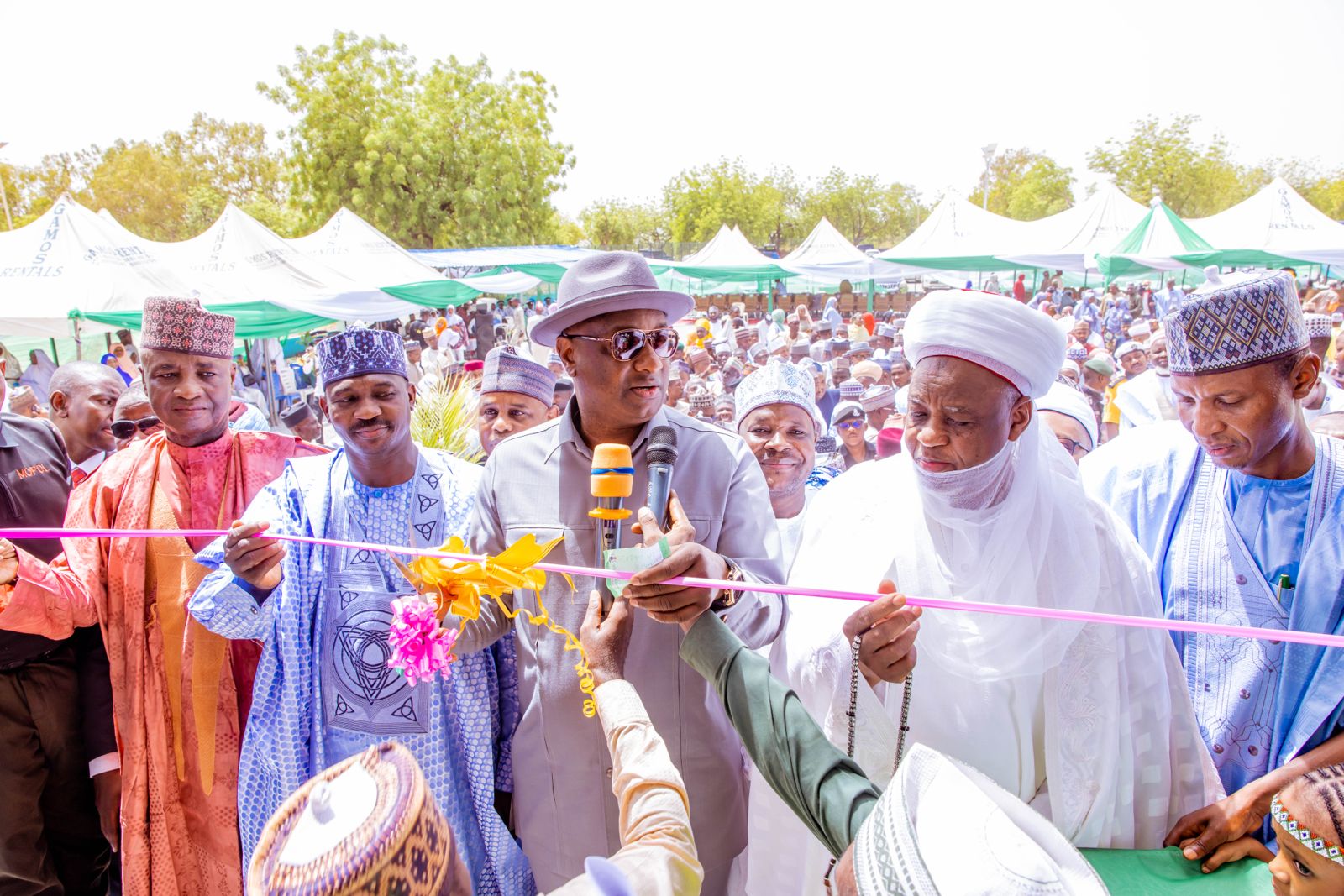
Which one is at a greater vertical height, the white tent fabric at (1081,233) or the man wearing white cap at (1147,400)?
the white tent fabric at (1081,233)

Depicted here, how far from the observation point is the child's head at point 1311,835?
140 cm

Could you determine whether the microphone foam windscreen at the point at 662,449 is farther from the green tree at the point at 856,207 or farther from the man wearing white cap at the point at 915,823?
the green tree at the point at 856,207

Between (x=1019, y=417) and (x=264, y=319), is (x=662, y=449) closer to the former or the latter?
(x=1019, y=417)

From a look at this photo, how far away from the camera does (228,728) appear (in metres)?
2.94

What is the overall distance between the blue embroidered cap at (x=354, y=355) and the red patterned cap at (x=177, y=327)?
0.55 meters

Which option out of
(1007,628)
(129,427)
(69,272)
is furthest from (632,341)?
(69,272)

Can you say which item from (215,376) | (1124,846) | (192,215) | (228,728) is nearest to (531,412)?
Answer: (215,376)

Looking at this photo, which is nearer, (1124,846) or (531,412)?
(1124,846)

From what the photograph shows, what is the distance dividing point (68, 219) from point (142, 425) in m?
8.47

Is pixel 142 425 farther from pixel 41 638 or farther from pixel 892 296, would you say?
pixel 892 296

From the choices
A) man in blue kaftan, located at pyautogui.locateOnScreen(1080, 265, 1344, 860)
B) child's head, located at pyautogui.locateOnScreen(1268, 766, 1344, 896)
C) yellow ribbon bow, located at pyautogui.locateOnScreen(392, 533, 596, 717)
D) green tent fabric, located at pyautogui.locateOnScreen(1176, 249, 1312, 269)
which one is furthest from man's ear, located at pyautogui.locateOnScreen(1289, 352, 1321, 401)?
green tent fabric, located at pyautogui.locateOnScreen(1176, 249, 1312, 269)

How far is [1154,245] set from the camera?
727 inches

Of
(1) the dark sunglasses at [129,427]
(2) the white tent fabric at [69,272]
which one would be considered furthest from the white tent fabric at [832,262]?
(1) the dark sunglasses at [129,427]

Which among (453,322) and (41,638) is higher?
(453,322)
